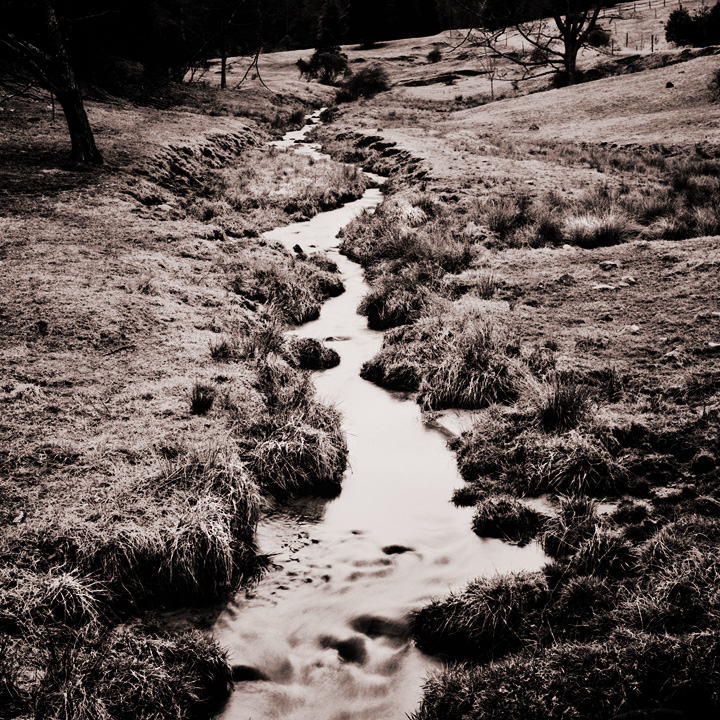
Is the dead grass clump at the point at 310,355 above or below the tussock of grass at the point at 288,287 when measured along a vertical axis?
below

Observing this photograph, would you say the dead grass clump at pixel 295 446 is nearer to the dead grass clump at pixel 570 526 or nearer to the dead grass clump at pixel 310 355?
the dead grass clump at pixel 310 355

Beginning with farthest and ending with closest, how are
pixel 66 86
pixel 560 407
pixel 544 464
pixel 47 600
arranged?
pixel 66 86
pixel 560 407
pixel 544 464
pixel 47 600

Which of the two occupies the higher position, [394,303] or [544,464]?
[394,303]

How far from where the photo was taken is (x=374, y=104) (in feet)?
132

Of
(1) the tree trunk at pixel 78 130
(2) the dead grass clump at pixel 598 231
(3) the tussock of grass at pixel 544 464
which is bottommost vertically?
(3) the tussock of grass at pixel 544 464

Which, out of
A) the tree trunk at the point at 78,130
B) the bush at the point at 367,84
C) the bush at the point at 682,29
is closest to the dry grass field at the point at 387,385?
the tree trunk at the point at 78,130

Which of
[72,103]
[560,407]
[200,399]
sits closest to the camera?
[560,407]

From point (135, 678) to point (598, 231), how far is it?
9588 millimetres

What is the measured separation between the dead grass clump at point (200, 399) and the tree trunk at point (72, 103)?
8.74 m

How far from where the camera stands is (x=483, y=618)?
371cm

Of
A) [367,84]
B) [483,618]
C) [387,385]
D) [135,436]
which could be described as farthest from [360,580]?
[367,84]

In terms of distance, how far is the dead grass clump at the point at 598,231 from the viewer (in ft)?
32.2

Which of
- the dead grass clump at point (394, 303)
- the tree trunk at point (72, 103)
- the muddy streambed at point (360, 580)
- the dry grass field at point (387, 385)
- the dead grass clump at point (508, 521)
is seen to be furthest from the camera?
the tree trunk at point (72, 103)

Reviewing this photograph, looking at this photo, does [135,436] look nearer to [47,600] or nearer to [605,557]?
[47,600]
